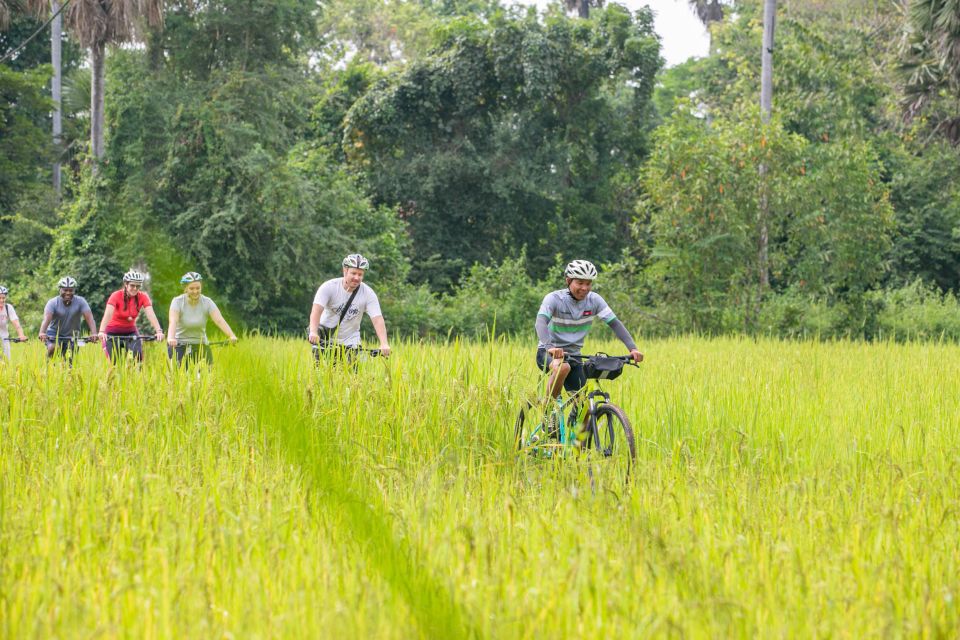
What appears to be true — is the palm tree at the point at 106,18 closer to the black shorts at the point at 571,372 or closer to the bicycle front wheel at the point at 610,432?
the black shorts at the point at 571,372

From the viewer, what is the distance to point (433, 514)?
5.19m

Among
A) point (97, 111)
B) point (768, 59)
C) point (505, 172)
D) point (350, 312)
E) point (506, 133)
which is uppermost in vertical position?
point (768, 59)

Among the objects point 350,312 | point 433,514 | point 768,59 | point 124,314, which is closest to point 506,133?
point 768,59

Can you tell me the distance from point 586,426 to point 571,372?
1.77 ft

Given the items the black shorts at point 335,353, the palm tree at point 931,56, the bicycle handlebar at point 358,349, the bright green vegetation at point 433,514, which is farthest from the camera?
the palm tree at point 931,56

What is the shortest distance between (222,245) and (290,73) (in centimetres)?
498

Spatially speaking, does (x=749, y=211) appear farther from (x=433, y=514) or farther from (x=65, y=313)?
(x=433, y=514)

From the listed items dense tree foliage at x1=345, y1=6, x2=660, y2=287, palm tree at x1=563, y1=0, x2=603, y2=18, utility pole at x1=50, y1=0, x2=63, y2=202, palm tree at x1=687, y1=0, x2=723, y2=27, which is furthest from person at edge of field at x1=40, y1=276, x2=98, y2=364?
palm tree at x1=687, y1=0, x2=723, y2=27

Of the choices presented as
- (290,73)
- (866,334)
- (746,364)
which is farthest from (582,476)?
(290,73)

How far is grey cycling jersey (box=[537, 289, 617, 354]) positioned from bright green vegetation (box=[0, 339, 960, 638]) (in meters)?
0.42

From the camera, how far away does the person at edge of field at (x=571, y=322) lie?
8.03 m

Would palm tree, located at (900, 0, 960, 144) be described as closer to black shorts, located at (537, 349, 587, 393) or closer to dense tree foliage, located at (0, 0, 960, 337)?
dense tree foliage, located at (0, 0, 960, 337)

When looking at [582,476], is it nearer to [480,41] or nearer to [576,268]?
[576,268]

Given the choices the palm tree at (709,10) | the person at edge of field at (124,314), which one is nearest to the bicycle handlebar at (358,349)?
the person at edge of field at (124,314)
